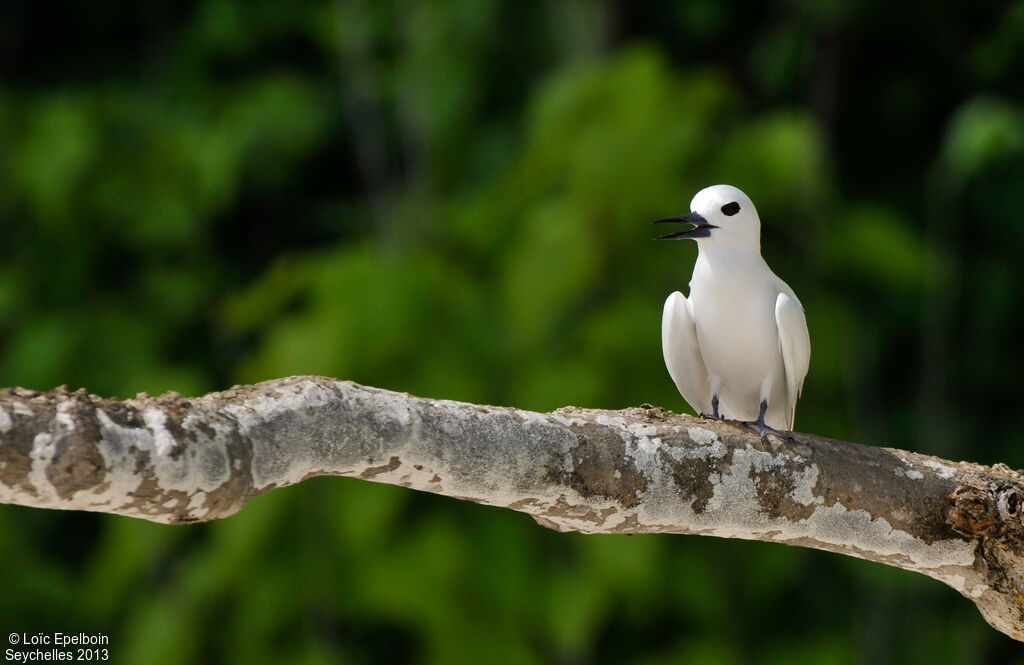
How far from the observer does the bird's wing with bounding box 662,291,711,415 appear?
3.37m

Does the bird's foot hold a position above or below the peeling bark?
above

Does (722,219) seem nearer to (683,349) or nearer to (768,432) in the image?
(683,349)

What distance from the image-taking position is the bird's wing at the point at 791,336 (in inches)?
126

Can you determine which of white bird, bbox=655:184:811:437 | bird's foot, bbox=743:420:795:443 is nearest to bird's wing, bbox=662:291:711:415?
white bird, bbox=655:184:811:437

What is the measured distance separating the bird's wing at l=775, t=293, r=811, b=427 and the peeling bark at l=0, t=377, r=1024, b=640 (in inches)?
18.1

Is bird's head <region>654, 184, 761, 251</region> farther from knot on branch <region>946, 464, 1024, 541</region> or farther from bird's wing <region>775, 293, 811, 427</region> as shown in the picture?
knot on branch <region>946, 464, 1024, 541</region>

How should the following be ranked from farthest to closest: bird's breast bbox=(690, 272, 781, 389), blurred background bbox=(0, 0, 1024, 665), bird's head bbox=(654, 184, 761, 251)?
blurred background bbox=(0, 0, 1024, 665) → bird's breast bbox=(690, 272, 781, 389) → bird's head bbox=(654, 184, 761, 251)

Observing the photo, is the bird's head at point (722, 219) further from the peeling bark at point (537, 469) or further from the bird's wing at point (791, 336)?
the peeling bark at point (537, 469)

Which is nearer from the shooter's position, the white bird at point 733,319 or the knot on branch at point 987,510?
the knot on branch at point 987,510

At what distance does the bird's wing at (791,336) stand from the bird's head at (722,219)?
201 millimetres

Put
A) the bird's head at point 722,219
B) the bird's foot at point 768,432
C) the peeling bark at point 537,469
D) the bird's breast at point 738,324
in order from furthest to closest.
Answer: the bird's breast at point 738,324 < the bird's head at point 722,219 < the bird's foot at point 768,432 < the peeling bark at point 537,469

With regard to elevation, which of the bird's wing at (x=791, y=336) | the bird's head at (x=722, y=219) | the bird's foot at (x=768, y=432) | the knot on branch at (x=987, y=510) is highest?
the bird's head at (x=722, y=219)

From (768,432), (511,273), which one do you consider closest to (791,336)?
(768,432)

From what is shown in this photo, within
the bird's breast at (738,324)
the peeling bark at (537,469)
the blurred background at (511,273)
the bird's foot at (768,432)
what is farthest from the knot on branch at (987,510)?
the blurred background at (511,273)
